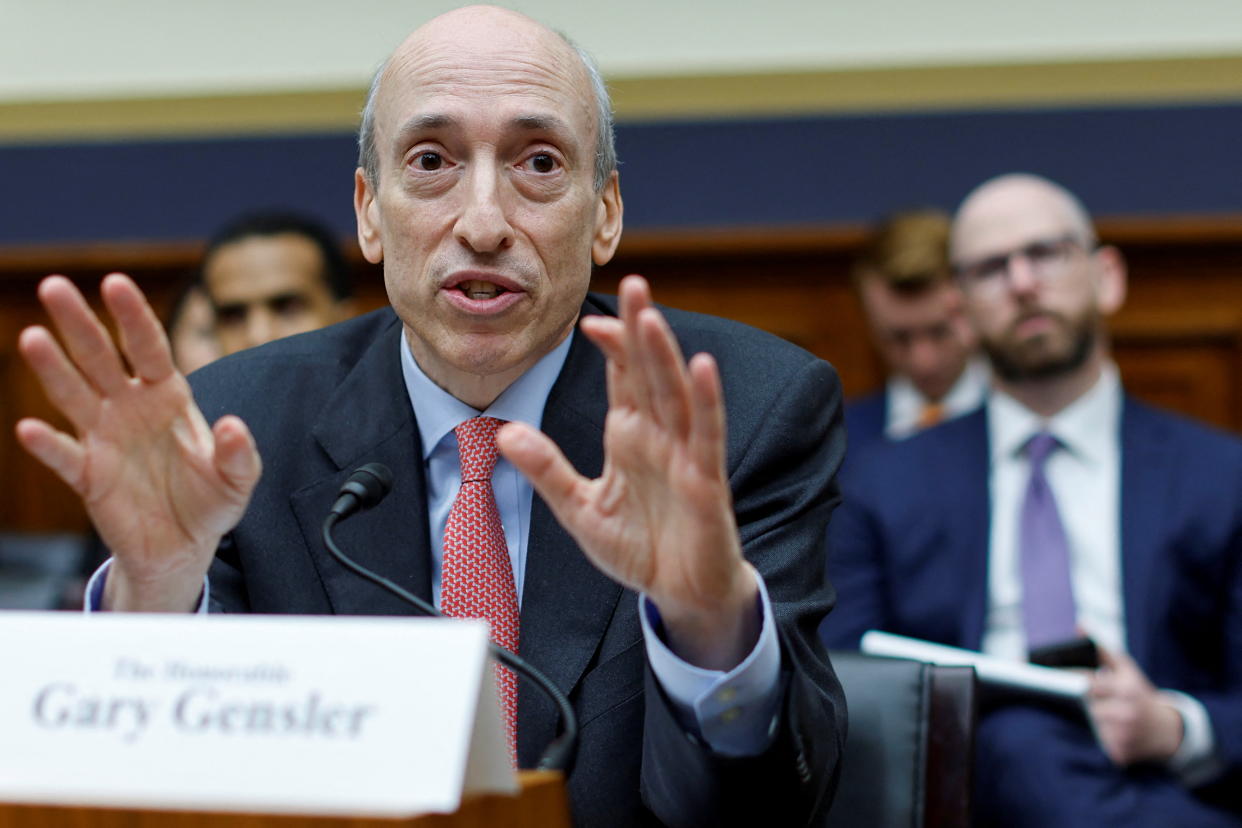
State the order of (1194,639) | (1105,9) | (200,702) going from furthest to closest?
(1105,9) < (1194,639) < (200,702)

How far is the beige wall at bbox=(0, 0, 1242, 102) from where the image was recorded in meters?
3.74

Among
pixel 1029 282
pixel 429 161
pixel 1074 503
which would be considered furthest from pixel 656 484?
pixel 1029 282

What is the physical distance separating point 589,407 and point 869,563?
1.25 metres

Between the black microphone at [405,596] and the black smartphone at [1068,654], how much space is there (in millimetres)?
1151

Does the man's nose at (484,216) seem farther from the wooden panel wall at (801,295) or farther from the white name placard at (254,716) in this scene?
the wooden panel wall at (801,295)

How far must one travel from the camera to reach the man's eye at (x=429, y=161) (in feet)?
5.05

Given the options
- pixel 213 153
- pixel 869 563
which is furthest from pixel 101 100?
pixel 869 563

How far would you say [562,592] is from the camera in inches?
58.4

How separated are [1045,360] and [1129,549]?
1.41ft

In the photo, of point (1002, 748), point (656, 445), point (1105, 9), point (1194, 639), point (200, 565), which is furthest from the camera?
point (1105, 9)

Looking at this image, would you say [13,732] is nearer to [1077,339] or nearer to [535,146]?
[535,146]

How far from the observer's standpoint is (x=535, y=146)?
1539 millimetres

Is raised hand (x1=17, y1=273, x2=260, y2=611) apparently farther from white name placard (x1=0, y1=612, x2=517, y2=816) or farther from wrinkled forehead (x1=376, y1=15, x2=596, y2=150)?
wrinkled forehead (x1=376, y1=15, x2=596, y2=150)

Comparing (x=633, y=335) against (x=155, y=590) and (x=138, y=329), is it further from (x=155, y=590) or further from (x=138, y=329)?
(x=155, y=590)
